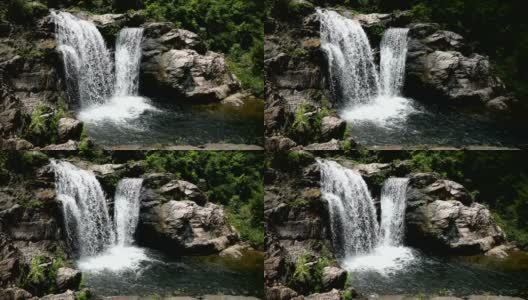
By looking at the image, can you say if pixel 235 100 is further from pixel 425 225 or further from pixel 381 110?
pixel 425 225

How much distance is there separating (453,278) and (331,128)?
1.65 metres

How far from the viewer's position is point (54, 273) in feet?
17.5

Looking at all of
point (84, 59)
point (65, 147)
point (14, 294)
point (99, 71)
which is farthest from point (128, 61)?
point (14, 294)

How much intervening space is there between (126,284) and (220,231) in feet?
2.97

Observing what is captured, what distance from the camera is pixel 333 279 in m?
5.31

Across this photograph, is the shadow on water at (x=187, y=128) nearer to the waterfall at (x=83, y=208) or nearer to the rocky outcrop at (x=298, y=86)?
the rocky outcrop at (x=298, y=86)

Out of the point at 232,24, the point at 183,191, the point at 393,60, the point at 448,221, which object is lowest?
the point at 448,221

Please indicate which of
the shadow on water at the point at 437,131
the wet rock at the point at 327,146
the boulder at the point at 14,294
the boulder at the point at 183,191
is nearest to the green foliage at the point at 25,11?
the boulder at the point at 183,191

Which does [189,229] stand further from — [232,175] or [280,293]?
[280,293]

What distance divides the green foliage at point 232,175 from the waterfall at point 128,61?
25.8 inches

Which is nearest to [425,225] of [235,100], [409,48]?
[409,48]

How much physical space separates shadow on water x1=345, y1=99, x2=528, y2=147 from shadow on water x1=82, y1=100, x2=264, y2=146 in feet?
2.83

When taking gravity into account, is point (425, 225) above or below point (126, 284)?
above

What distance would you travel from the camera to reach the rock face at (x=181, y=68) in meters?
5.53
